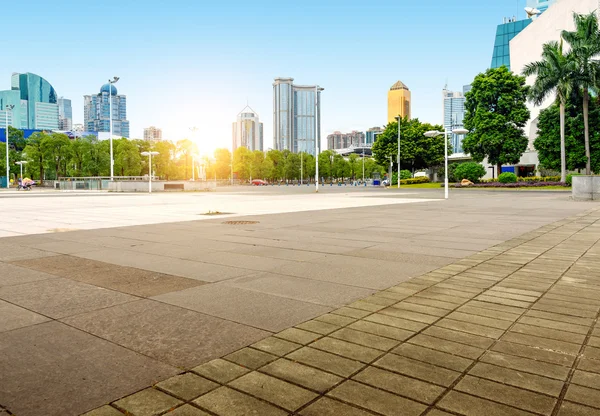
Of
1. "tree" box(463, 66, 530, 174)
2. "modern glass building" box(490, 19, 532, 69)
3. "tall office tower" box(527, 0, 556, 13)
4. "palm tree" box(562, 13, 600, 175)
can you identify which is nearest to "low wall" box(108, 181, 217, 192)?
"tree" box(463, 66, 530, 174)

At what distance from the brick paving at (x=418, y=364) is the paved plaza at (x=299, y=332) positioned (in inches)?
0.6

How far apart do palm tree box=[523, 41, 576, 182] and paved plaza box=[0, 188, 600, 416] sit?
148 feet

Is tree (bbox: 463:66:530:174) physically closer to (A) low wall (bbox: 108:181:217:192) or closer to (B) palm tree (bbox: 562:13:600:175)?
(B) palm tree (bbox: 562:13:600:175)

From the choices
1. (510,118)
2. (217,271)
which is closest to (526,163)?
(510,118)

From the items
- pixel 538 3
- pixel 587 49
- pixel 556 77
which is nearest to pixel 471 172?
pixel 556 77

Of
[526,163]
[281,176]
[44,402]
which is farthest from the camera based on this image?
[281,176]

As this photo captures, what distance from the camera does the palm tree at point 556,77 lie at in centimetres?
4656

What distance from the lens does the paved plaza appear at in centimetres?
295

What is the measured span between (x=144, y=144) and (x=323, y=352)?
94.4 m

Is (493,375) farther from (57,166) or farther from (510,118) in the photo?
(57,166)

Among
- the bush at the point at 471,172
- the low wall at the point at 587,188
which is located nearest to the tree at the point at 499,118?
the bush at the point at 471,172

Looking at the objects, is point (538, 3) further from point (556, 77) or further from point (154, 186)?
point (154, 186)

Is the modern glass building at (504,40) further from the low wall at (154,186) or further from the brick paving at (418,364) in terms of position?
the brick paving at (418,364)

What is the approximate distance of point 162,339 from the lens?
3982 millimetres
